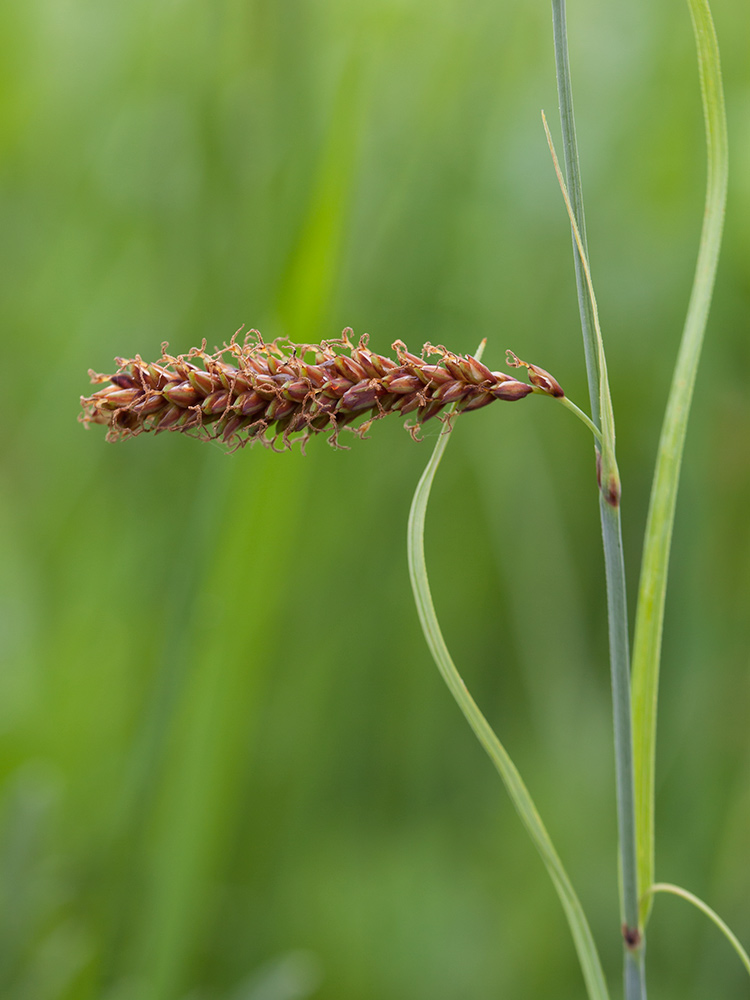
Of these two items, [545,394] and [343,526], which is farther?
[343,526]

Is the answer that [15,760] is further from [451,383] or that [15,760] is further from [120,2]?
[120,2]

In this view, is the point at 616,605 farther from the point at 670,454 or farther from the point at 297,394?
the point at 297,394

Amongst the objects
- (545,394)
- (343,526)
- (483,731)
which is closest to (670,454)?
(545,394)

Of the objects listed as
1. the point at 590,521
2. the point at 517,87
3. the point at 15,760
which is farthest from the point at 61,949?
the point at 517,87

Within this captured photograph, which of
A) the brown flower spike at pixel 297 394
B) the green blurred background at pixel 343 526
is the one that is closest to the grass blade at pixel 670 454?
the brown flower spike at pixel 297 394

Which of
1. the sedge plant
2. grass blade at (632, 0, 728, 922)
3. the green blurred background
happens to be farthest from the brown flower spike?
the green blurred background

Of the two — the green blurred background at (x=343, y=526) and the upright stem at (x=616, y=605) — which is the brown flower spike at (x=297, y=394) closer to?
the upright stem at (x=616, y=605)

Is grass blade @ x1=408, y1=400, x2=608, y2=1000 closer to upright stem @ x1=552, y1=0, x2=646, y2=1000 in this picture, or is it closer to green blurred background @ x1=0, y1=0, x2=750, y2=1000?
upright stem @ x1=552, y1=0, x2=646, y2=1000
